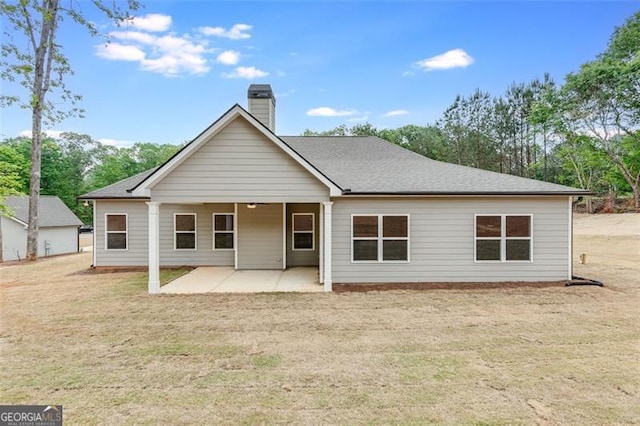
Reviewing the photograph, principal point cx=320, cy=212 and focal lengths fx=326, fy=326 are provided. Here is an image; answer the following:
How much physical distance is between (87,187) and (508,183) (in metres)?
53.1

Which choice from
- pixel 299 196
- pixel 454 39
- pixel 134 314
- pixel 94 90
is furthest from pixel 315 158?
pixel 94 90

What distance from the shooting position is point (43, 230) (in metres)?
19.5

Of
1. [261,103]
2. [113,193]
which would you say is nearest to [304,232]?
[261,103]

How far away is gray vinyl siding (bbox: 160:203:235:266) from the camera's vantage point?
11945 mm

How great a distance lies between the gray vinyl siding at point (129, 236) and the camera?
11.8m

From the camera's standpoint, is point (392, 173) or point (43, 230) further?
point (43, 230)

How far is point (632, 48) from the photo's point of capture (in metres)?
26.7

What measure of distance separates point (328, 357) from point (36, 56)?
1765 cm

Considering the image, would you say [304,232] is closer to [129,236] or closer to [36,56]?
[129,236]

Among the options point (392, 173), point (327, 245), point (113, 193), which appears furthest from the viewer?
point (113, 193)

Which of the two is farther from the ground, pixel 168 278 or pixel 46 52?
pixel 46 52

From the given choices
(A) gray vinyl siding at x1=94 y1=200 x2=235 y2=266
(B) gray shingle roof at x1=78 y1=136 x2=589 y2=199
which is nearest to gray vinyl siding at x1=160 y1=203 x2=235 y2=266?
(A) gray vinyl siding at x1=94 y1=200 x2=235 y2=266

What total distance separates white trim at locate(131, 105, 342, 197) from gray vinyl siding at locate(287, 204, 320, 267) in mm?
3502

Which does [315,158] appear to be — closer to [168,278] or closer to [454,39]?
[168,278]
